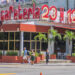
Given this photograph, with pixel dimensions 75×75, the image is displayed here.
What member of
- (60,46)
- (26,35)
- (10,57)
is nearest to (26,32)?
(26,35)

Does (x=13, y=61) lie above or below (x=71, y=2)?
below

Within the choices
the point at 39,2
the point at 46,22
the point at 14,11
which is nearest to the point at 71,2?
the point at 39,2

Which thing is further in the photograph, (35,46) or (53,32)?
(35,46)

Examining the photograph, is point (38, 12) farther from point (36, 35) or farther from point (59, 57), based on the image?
point (59, 57)

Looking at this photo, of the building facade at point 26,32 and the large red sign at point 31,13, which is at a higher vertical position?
the large red sign at point 31,13

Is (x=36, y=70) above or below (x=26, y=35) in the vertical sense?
below

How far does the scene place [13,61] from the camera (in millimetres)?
33750

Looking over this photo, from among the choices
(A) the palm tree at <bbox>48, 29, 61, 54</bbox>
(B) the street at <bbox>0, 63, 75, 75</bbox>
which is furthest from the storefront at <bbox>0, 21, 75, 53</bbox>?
(B) the street at <bbox>0, 63, 75, 75</bbox>

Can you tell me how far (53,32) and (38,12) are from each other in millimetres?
3376

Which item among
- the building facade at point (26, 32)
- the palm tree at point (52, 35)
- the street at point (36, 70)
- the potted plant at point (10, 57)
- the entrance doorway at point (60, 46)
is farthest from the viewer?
the entrance doorway at point (60, 46)

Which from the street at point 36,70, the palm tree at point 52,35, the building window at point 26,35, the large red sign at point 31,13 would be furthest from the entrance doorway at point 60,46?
the street at point 36,70

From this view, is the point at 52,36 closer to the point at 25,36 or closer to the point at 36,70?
the point at 25,36

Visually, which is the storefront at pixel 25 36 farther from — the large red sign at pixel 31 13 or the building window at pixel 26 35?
the large red sign at pixel 31 13

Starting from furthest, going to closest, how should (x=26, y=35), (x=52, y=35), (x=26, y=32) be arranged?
(x=26, y=35) < (x=26, y=32) < (x=52, y=35)
